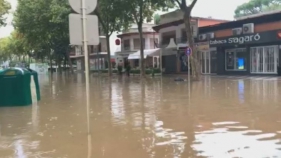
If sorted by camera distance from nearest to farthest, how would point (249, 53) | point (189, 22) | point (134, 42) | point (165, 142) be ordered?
point (165, 142) < point (189, 22) < point (249, 53) < point (134, 42)

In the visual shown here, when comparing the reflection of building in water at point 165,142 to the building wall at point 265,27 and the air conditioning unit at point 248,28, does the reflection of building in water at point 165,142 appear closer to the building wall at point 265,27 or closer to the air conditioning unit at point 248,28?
the building wall at point 265,27

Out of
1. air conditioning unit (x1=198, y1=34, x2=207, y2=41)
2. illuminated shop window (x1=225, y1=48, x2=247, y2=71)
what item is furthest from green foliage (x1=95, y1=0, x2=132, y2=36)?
illuminated shop window (x1=225, y1=48, x2=247, y2=71)

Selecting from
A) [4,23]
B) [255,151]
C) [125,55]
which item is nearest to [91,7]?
[255,151]

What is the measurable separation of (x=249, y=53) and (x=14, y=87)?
2158 cm

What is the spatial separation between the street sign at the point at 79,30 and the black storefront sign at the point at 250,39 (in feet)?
69.8

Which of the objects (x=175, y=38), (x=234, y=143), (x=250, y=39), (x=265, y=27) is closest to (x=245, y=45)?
(x=250, y=39)

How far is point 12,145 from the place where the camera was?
633 centimetres

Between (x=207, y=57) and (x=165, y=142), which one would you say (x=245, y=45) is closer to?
(x=207, y=57)

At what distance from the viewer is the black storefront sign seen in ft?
83.6

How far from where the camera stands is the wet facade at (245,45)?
2620 centimetres

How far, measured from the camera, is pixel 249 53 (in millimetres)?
28766

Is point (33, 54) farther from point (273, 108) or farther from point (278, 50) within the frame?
point (273, 108)

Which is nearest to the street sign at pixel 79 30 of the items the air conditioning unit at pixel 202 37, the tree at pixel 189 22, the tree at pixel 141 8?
the tree at pixel 189 22

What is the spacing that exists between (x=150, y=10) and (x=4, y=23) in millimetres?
14097
